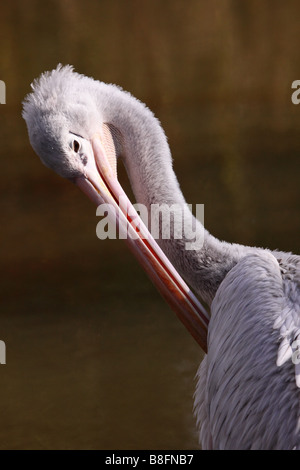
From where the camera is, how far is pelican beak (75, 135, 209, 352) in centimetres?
179

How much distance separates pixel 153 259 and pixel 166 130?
7.92ft

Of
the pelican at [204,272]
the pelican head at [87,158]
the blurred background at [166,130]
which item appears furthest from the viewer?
the blurred background at [166,130]

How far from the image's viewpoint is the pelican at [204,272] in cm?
149

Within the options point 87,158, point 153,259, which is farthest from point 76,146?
point 153,259

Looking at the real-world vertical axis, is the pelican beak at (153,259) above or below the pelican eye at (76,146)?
below

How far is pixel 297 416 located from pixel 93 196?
2.26 ft

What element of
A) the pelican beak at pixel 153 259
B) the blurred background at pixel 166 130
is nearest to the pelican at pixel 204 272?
the pelican beak at pixel 153 259

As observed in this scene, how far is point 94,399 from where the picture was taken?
3039mm

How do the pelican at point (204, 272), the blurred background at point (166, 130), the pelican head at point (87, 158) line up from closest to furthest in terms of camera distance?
the pelican at point (204, 272) < the pelican head at point (87, 158) < the blurred background at point (166, 130)

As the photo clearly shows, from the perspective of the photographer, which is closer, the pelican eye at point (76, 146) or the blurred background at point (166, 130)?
the pelican eye at point (76, 146)

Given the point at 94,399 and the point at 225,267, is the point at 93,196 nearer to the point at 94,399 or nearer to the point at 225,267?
the point at 225,267

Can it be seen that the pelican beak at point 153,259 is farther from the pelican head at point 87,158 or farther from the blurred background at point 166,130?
the blurred background at point 166,130

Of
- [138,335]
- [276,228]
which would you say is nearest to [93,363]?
[138,335]

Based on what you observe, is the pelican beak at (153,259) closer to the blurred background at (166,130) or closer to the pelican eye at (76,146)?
the pelican eye at (76,146)
